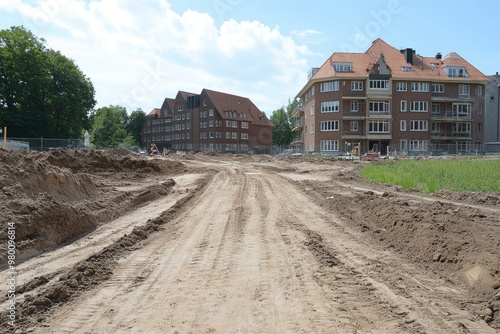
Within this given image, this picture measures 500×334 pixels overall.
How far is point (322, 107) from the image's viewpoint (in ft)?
194

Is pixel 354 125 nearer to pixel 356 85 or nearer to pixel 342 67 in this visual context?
pixel 356 85

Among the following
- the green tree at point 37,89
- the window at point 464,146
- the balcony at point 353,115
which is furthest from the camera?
the window at point 464,146

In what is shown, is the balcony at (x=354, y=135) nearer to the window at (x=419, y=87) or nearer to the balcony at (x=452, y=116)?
the window at (x=419, y=87)

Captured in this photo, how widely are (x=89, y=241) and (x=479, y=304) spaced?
753 centimetres

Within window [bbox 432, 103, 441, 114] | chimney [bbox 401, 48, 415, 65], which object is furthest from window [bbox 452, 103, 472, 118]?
chimney [bbox 401, 48, 415, 65]

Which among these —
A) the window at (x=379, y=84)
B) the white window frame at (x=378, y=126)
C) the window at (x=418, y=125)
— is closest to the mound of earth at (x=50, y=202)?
the white window frame at (x=378, y=126)

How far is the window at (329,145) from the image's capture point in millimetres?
58062

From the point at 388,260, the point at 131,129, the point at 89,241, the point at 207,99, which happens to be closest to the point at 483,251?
the point at 388,260

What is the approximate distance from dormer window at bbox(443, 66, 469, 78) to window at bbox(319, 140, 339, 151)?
70.8 feet

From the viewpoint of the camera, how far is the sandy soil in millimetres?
4598

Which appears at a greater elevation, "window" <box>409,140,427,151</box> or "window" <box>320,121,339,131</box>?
"window" <box>320,121,339,131</box>

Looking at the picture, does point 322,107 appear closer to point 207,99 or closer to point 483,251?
point 207,99

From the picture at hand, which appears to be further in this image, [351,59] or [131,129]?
[131,129]

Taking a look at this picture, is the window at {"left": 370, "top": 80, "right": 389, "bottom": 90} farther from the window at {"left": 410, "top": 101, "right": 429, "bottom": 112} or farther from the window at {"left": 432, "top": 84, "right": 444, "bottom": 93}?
the window at {"left": 432, "top": 84, "right": 444, "bottom": 93}
